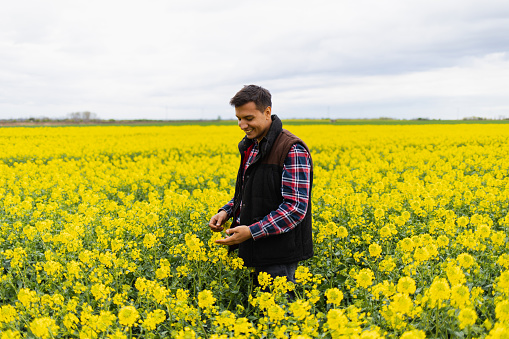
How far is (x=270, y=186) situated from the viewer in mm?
3230

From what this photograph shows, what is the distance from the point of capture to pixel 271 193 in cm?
325

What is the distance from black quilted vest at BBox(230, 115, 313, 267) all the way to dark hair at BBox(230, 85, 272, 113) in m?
0.22

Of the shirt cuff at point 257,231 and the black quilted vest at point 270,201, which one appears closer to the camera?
the shirt cuff at point 257,231

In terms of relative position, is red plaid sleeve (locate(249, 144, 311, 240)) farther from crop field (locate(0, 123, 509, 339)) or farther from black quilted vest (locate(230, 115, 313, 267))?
crop field (locate(0, 123, 509, 339))

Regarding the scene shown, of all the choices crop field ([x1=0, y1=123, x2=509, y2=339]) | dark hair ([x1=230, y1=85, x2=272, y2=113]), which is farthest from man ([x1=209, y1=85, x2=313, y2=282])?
crop field ([x1=0, y1=123, x2=509, y2=339])

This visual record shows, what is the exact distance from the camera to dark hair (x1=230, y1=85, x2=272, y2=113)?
9.89ft

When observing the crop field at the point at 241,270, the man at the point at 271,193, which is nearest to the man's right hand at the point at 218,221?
the crop field at the point at 241,270

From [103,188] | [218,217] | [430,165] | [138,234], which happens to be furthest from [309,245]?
[430,165]

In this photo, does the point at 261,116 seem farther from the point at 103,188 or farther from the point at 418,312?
the point at 103,188

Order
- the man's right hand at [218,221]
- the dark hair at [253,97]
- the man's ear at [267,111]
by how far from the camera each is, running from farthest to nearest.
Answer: the man's right hand at [218,221]
the man's ear at [267,111]
the dark hair at [253,97]

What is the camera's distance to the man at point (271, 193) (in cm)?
307

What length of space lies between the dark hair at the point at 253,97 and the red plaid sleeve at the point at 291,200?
44 cm

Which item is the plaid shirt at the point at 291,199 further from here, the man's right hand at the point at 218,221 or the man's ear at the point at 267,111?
the man's right hand at the point at 218,221

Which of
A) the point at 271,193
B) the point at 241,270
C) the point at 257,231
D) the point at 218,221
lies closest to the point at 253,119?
the point at 271,193
